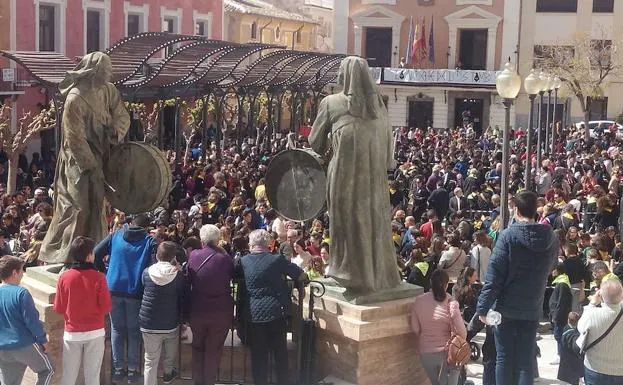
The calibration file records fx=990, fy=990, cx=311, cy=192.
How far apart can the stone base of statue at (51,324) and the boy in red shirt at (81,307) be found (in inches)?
15.5

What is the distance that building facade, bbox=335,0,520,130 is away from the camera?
153ft

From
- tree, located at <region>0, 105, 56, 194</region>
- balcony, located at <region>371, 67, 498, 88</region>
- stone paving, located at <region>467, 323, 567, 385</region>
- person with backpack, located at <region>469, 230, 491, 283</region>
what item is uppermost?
balcony, located at <region>371, 67, 498, 88</region>

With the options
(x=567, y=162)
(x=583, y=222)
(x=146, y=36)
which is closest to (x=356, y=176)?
(x=583, y=222)

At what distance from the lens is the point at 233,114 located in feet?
121

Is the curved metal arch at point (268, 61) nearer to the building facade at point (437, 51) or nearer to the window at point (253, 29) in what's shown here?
the building facade at point (437, 51)

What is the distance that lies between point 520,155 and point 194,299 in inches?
756

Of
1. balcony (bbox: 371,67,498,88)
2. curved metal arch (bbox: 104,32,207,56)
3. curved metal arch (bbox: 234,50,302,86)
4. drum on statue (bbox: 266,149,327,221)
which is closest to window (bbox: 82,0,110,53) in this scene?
curved metal arch (bbox: 234,50,302,86)

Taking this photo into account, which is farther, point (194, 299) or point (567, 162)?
point (567, 162)

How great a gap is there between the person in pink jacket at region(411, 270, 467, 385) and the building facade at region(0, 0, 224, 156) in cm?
2211

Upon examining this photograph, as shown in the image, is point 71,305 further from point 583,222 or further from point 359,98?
point 583,222

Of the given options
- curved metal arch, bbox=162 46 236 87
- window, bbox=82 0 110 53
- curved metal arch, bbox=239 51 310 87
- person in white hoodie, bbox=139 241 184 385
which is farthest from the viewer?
window, bbox=82 0 110 53

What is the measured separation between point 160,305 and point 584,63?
118 ft

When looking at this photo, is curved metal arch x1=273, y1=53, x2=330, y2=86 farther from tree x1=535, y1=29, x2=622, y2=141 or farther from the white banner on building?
the white banner on building

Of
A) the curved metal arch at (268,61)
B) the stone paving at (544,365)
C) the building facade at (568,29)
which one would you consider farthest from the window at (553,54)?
the stone paving at (544,365)
